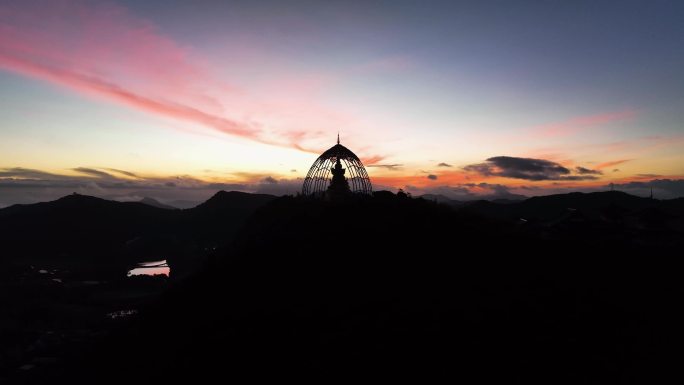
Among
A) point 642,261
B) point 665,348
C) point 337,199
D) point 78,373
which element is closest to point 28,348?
point 78,373

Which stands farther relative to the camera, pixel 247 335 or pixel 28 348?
pixel 28 348

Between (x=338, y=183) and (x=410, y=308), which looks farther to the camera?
(x=338, y=183)

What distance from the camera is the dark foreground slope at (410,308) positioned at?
2444 centimetres

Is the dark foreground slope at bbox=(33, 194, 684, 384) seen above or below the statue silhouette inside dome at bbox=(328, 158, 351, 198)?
below

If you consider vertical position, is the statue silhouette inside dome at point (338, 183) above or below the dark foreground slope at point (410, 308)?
above

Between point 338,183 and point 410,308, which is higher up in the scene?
point 338,183

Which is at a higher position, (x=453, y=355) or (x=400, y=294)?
(x=400, y=294)

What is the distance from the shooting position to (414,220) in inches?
1631

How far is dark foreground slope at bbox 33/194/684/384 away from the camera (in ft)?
80.2

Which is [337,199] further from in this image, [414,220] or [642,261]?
[642,261]

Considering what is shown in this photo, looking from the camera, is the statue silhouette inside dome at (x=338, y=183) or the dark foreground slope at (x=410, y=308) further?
the statue silhouette inside dome at (x=338, y=183)

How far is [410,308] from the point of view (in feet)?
92.1

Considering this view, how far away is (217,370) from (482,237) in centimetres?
2931

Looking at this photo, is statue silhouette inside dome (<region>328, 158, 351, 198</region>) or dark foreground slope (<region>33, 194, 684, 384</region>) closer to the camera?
dark foreground slope (<region>33, 194, 684, 384</region>)
